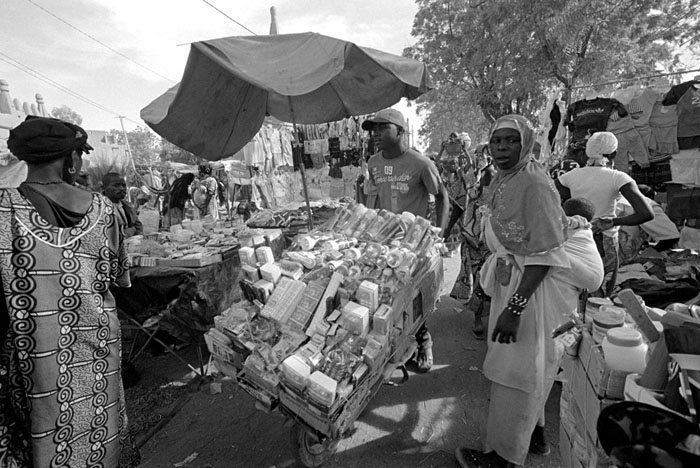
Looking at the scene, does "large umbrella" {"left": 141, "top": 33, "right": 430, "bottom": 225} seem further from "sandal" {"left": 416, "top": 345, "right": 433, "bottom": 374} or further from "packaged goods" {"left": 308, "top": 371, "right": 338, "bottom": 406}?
"sandal" {"left": 416, "top": 345, "right": 433, "bottom": 374}

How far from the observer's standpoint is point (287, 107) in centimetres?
406

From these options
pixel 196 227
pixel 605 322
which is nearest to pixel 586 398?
pixel 605 322

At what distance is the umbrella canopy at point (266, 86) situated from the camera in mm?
2148

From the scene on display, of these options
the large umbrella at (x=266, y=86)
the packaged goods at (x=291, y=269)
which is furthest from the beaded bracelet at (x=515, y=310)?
the large umbrella at (x=266, y=86)

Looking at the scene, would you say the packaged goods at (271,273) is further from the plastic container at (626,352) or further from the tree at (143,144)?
the tree at (143,144)

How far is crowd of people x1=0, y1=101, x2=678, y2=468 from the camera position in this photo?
4.86ft

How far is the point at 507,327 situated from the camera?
1.73 metres

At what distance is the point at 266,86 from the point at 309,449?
7.30ft

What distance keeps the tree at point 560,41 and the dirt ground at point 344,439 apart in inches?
418

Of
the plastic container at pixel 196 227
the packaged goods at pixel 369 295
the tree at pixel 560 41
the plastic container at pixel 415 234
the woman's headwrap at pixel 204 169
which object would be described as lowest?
the plastic container at pixel 196 227

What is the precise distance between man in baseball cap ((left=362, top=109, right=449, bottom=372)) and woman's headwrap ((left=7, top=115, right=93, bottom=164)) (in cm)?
221

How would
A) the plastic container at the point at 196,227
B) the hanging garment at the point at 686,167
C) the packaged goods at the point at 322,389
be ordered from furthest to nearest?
the hanging garment at the point at 686,167 < the plastic container at the point at 196,227 < the packaged goods at the point at 322,389

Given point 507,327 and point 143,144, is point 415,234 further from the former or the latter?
point 143,144

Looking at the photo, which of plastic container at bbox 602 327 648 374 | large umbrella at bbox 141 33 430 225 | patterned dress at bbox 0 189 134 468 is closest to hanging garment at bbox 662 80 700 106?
large umbrella at bbox 141 33 430 225
